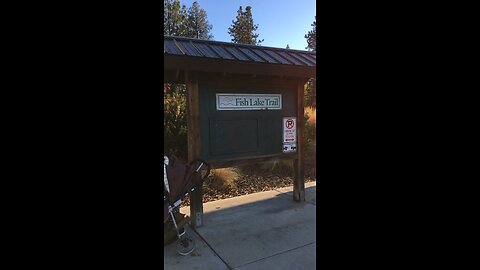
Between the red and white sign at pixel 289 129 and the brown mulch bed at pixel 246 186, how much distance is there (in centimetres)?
190

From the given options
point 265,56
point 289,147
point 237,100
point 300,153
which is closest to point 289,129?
point 289,147

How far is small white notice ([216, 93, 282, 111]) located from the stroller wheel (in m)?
1.74

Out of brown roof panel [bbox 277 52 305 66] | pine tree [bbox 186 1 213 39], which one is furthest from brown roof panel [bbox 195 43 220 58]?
pine tree [bbox 186 1 213 39]

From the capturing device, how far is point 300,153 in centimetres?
502

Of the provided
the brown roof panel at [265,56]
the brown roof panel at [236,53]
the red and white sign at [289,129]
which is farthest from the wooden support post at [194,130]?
the red and white sign at [289,129]

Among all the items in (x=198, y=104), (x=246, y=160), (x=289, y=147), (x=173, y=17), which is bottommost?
(x=246, y=160)

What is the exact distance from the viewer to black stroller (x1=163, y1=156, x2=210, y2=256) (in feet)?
11.1

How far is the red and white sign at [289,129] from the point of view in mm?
4770

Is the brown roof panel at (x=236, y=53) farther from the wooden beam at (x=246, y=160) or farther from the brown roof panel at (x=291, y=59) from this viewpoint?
the wooden beam at (x=246, y=160)

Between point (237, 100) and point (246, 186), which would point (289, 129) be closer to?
→ point (237, 100)

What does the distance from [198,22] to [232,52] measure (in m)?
17.7
